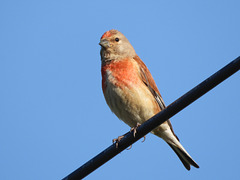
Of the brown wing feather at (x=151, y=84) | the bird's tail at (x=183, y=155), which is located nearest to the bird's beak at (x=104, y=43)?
the brown wing feather at (x=151, y=84)

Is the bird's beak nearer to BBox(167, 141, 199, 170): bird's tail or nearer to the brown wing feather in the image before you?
the brown wing feather

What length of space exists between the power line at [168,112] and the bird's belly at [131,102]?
1.58 metres

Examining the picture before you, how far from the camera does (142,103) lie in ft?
17.5

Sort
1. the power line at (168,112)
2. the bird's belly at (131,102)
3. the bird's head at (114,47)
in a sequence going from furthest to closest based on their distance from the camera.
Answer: the bird's head at (114,47) → the bird's belly at (131,102) → the power line at (168,112)

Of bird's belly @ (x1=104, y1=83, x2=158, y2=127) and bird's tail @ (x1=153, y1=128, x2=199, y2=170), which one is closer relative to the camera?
bird's belly @ (x1=104, y1=83, x2=158, y2=127)

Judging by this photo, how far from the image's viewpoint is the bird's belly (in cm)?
532

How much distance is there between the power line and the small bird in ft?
5.28

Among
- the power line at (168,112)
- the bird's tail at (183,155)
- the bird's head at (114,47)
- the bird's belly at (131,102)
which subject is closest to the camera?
the power line at (168,112)

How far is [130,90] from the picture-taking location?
534 cm

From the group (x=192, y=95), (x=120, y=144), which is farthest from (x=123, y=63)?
(x=192, y=95)

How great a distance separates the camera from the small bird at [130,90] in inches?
211

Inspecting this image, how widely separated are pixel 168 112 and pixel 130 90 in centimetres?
216

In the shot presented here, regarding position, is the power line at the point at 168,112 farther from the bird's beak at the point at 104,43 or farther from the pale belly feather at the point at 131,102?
the bird's beak at the point at 104,43

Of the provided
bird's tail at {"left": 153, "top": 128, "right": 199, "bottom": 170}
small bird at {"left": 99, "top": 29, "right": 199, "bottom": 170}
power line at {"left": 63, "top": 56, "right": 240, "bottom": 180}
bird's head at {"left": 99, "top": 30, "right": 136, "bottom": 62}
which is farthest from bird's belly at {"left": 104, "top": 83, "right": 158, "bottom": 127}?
power line at {"left": 63, "top": 56, "right": 240, "bottom": 180}
